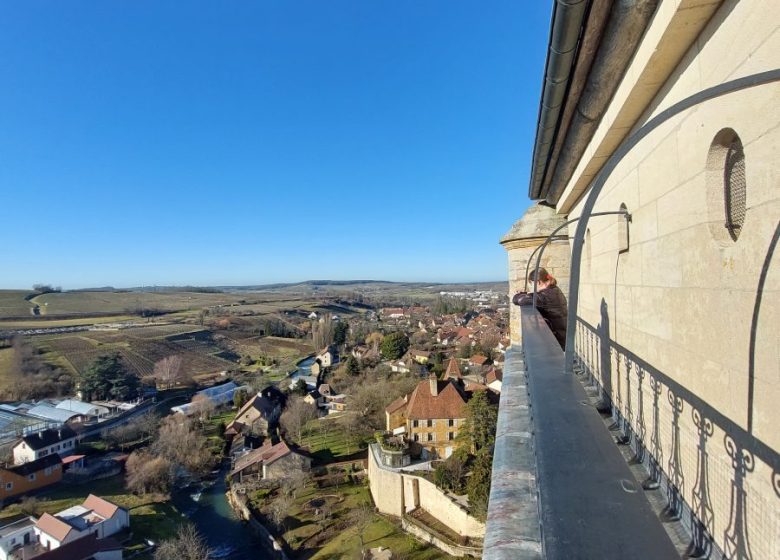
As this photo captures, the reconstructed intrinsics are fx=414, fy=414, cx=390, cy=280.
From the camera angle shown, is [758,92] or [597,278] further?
[597,278]

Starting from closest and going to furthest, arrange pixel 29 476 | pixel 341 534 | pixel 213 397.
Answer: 1. pixel 341 534
2. pixel 29 476
3. pixel 213 397

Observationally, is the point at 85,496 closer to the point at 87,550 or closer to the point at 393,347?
the point at 87,550

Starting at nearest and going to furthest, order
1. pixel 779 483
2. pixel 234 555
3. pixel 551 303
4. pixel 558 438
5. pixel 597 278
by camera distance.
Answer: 1. pixel 779 483
2. pixel 558 438
3. pixel 597 278
4. pixel 551 303
5. pixel 234 555

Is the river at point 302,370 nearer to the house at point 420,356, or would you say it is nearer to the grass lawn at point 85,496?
the house at point 420,356

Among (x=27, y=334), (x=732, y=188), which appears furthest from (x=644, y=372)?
(x=27, y=334)

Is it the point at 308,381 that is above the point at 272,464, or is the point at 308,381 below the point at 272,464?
below

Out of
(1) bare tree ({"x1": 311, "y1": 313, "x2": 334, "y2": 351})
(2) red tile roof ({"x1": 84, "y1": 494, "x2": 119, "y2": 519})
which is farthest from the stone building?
(1) bare tree ({"x1": 311, "y1": 313, "x2": 334, "y2": 351})

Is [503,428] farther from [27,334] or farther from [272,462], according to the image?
[27,334]

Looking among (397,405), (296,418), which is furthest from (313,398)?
(397,405)

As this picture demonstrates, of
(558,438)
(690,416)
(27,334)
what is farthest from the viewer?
(27,334)
